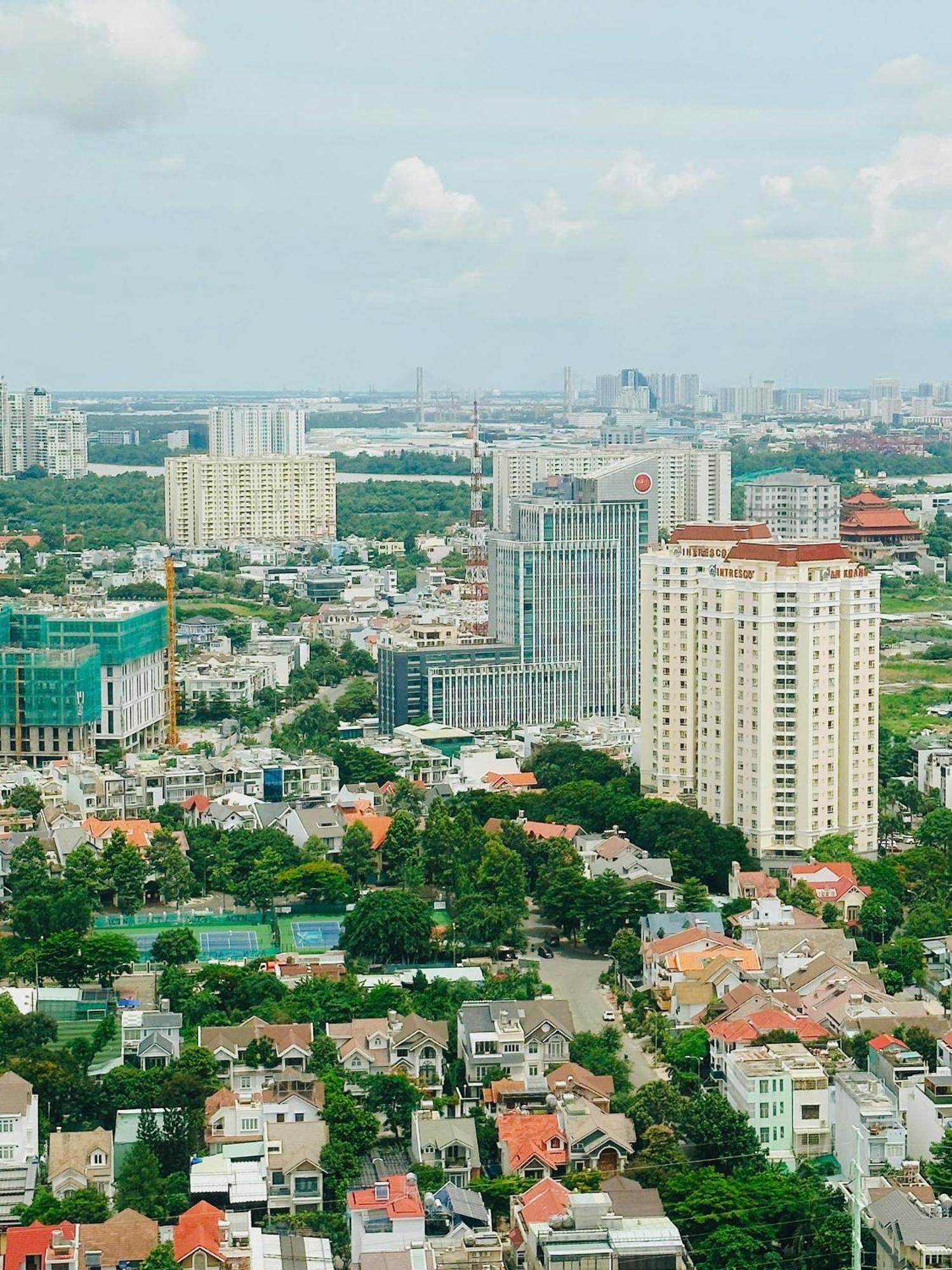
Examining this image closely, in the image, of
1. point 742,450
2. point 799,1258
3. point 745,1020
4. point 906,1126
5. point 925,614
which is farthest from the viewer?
point 742,450

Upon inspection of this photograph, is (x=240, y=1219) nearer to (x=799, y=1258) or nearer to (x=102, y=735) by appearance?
(x=799, y=1258)

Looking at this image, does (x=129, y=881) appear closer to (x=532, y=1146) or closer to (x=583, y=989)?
(x=583, y=989)

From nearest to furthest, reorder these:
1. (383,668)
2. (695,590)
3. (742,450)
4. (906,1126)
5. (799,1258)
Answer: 1. (799,1258)
2. (906,1126)
3. (695,590)
4. (383,668)
5. (742,450)

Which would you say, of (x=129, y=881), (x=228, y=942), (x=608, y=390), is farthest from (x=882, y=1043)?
(x=608, y=390)

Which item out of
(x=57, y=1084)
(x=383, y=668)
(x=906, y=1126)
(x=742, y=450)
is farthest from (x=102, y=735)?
(x=742, y=450)

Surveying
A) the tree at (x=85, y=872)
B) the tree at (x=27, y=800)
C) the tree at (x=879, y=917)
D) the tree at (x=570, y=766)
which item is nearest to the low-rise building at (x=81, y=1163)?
the tree at (x=85, y=872)

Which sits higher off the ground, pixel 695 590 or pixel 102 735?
pixel 695 590

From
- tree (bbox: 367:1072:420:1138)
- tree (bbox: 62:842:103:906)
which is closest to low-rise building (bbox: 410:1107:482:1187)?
tree (bbox: 367:1072:420:1138)
